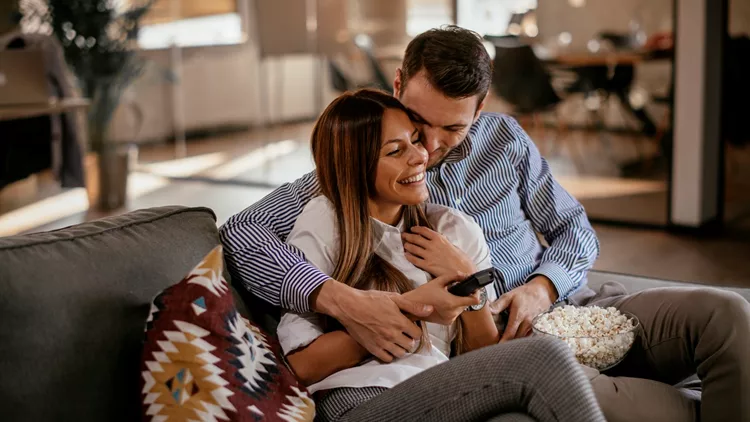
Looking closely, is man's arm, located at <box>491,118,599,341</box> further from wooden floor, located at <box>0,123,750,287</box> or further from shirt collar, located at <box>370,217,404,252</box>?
wooden floor, located at <box>0,123,750,287</box>

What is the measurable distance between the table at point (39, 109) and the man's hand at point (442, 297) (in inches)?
144

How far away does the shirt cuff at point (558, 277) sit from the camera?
2.26 meters

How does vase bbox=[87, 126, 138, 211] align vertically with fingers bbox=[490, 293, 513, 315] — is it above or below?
below

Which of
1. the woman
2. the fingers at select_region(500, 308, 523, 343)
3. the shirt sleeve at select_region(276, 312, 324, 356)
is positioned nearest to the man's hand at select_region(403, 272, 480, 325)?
the woman

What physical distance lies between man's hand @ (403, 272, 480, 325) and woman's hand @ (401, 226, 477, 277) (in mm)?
102

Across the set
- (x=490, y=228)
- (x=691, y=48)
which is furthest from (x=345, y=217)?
(x=691, y=48)

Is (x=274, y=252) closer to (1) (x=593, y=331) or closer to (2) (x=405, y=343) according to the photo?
(2) (x=405, y=343)

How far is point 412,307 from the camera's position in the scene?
5.90 feet

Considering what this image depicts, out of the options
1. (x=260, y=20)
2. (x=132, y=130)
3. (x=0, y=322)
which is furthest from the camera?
(x=132, y=130)

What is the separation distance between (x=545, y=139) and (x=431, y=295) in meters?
4.01

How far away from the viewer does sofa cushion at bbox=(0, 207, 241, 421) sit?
1.47 m

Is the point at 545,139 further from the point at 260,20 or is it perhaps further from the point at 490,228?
the point at 490,228

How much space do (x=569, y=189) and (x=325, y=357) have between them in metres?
4.14

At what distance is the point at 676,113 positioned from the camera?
200 inches
